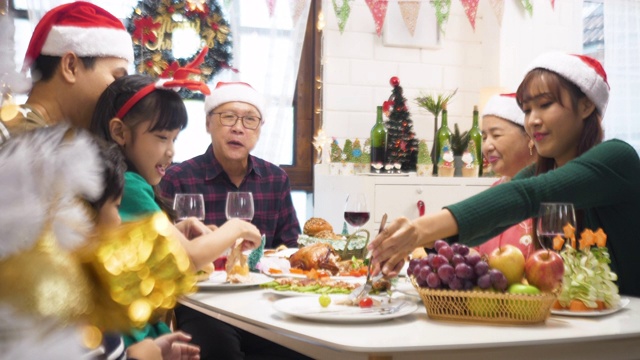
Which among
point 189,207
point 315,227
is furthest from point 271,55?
point 189,207

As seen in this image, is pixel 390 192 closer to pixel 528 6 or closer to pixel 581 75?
pixel 528 6

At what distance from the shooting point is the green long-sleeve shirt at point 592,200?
5.80ft

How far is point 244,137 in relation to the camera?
11.4 ft

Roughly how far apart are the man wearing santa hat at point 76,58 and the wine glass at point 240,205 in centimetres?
51

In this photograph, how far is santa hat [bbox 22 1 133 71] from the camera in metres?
2.10

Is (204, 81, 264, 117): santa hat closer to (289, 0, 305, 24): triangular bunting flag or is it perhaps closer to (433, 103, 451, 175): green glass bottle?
(289, 0, 305, 24): triangular bunting flag

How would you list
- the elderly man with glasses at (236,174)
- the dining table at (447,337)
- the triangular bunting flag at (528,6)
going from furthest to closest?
the triangular bunting flag at (528,6)
the elderly man with glasses at (236,174)
the dining table at (447,337)

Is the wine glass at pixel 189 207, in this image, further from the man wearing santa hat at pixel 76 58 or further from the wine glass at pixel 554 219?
the wine glass at pixel 554 219

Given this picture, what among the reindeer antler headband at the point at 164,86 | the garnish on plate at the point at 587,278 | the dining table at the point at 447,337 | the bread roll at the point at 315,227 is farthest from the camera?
the bread roll at the point at 315,227

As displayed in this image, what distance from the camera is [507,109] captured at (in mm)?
3369

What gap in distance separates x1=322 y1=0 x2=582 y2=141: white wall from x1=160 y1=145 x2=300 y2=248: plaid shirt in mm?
1599

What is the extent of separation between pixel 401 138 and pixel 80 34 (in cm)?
292

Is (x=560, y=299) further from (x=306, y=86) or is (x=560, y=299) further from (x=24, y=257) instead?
(x=306, y=86)

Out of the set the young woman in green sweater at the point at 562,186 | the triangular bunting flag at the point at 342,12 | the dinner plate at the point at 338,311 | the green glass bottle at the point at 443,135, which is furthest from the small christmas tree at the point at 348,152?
the dinner plate at the point at 338,311
